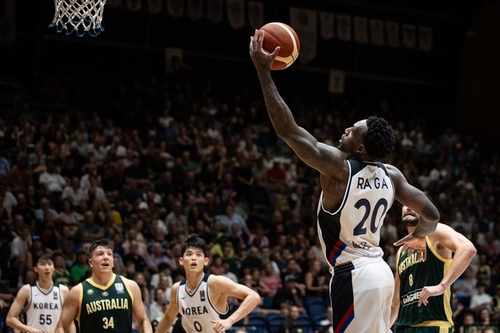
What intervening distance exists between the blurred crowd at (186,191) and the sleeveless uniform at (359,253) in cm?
731

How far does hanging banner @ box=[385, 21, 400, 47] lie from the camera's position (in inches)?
934

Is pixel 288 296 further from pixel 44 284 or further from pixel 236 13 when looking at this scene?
pixel 236 13

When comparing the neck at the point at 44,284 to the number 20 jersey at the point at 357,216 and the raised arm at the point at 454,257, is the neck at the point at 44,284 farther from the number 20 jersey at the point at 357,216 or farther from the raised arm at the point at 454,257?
the number 20 jersey at the point at 357,216

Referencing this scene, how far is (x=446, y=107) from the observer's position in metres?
24.9

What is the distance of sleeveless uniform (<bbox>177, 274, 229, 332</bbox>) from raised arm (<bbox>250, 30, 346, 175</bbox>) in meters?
3.23

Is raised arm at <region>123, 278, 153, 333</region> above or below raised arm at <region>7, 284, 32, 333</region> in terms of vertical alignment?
above

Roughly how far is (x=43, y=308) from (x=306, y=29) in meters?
13.7

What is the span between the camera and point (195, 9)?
68.9 feet

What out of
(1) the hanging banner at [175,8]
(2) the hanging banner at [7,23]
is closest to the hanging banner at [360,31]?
(1) the hanging banner at [175,8]

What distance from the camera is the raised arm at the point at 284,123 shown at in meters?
4.81

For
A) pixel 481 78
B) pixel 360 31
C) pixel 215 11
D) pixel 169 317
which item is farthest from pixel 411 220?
pixel 481 78

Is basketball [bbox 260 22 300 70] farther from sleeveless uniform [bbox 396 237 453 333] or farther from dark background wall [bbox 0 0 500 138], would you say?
dark background wall [bbox 0 0 500 138]

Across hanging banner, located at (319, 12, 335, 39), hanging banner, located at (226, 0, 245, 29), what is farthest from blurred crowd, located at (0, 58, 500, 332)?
hanging banner, located at (319, 12, 335, 39)

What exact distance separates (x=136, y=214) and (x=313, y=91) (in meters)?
9.87
